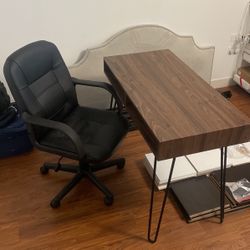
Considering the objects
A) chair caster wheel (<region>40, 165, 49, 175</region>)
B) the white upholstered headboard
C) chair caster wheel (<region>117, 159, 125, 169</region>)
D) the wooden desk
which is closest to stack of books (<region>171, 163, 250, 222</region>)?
the wooden desk

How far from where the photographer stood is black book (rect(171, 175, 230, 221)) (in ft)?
5.98

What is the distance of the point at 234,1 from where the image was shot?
8.77 feet

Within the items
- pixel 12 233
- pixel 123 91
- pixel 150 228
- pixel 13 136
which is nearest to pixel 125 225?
pixel 150 228

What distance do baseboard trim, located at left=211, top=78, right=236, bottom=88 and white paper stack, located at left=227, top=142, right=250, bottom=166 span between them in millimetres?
1055

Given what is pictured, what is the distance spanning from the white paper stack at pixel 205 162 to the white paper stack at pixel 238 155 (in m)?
0.06

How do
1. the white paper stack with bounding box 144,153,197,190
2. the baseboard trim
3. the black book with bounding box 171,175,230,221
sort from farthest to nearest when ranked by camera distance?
the baseboard trim, the white paper stack with bounding box 144,153,197,190, the black book with bounding box 171,175,230,221

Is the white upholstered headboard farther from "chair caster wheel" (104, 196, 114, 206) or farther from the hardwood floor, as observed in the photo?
"chair caster wheel" (104, 196, 114, 206)

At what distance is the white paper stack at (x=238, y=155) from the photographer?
2.17 m

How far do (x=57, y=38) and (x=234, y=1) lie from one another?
1.63 m

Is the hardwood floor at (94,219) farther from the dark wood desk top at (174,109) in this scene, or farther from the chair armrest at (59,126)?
the dark wood desk top at (174,109)

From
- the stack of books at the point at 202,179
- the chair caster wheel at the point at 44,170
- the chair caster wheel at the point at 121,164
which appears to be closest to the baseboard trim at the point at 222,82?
the stack of books at the point at 202,179

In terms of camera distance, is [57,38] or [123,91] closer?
[123,91]

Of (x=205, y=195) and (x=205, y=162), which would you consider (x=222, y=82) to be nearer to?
(x=205, y=162)

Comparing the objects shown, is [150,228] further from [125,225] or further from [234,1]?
[234,1]
